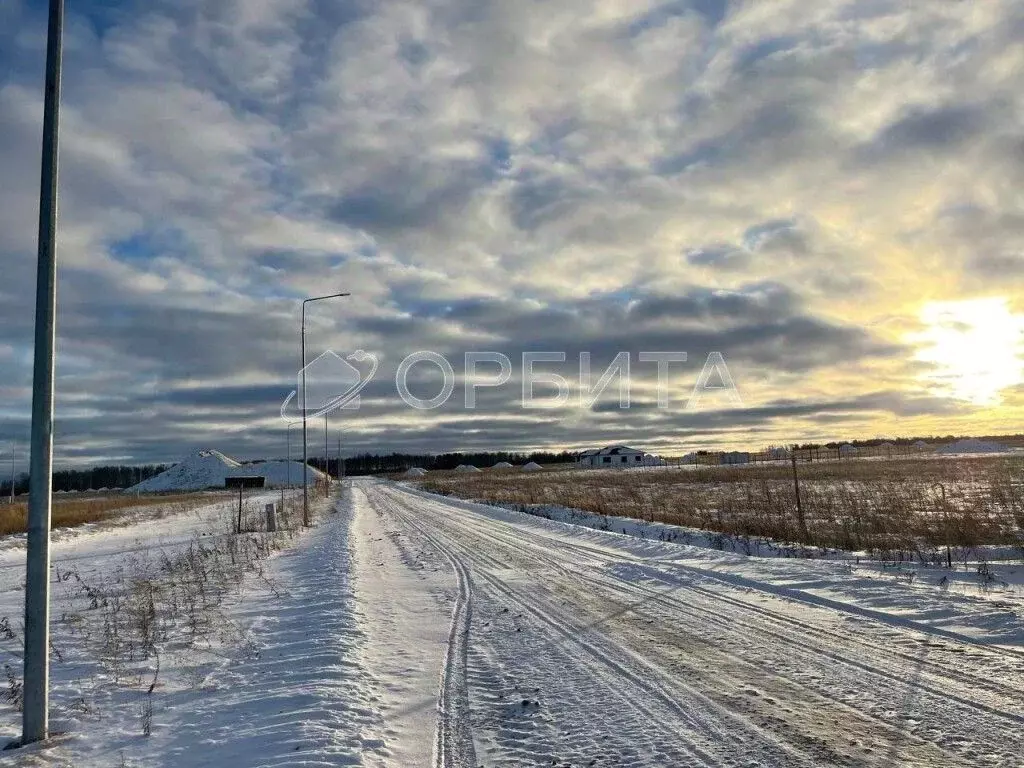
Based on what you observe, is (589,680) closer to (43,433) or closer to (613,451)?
(43,433)

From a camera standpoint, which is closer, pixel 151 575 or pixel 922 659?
A: pixel 922 659

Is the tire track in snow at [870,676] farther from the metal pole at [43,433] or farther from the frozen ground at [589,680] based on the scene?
the metal pole at [43,433]

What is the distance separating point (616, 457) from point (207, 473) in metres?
93.8

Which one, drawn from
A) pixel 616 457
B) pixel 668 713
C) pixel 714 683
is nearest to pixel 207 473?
pixel 616 457

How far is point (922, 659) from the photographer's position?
7090 mm

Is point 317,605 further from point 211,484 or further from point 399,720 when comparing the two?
point 211,484

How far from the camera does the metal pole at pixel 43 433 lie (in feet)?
17.7

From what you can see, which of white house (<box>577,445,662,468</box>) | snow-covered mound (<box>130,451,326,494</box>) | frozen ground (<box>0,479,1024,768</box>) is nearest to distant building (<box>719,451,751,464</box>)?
white house (<box>577,445,662,468</box>)

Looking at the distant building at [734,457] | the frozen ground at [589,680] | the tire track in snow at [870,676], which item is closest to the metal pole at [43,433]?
the frozen ground at [589,680]

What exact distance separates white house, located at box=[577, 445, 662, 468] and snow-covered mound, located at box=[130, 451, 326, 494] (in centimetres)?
6954

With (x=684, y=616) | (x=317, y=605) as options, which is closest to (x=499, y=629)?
(x=684, y=616)

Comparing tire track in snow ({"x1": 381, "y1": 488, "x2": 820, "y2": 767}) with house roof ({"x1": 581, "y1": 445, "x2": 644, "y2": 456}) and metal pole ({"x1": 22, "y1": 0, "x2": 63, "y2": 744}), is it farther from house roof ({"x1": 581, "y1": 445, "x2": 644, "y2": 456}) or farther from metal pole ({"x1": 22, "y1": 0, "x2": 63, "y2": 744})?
house roof ({"x1": 581, "y1": 445, "x2": 644, "y2": 456})

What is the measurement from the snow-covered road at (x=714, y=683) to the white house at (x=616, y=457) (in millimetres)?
160059

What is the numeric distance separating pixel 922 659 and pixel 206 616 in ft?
28.9
